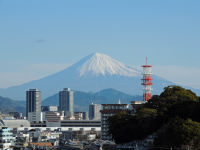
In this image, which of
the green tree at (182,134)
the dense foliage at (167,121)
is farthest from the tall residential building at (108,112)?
the green tree at (182,134)

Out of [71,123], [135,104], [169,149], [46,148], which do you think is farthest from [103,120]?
[71,123]

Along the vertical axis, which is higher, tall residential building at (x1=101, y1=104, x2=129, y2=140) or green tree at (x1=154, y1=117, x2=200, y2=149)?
tall residential building at (x1=101, y1=104, x2=129, y2=140)

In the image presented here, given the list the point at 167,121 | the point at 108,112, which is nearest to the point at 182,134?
the point at 167,121

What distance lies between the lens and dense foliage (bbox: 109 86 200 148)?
206 ft

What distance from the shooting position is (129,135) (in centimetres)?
7525

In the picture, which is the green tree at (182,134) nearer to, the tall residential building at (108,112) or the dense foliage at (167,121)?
the dense foliage at (167,121)

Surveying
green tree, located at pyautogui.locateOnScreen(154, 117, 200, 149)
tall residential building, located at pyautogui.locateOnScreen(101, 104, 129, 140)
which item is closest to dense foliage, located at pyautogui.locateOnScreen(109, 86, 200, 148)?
green tree, located at pyautogui.locateOnScreen(154, 117, 200, 149)

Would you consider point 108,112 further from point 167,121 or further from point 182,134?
point 182,134

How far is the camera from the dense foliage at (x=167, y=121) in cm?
6272

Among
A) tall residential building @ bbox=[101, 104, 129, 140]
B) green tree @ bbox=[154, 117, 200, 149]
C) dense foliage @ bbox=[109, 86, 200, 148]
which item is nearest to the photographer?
green tree @ bbox=[154, 117, 200, 149]

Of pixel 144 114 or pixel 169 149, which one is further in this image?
pixel 144 114

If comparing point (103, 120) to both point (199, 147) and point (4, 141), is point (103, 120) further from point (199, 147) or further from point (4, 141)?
point (199, 147)

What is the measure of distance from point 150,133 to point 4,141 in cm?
2235

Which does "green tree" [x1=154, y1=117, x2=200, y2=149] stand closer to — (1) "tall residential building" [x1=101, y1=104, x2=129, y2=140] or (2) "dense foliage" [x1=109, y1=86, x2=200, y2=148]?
(2) "dense foliage" [x1=109, y1=86, x2=200, y2=148]
